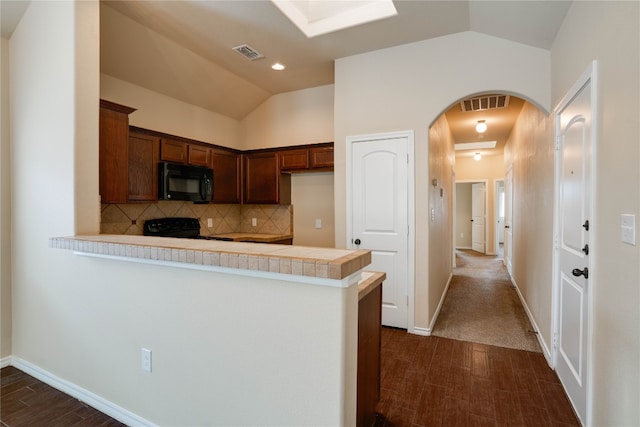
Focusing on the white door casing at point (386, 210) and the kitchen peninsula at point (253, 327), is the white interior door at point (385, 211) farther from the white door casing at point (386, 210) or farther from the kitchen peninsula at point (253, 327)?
the kitchen peninsula at point (253, 327)

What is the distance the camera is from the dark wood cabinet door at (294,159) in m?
4.45

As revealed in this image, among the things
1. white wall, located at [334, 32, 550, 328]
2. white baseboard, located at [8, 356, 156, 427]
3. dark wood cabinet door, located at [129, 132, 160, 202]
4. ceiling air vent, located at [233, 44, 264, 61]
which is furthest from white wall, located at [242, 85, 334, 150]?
white baseboard, located at [8, 356, 156, 427]

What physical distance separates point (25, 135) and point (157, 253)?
1930 millimetres

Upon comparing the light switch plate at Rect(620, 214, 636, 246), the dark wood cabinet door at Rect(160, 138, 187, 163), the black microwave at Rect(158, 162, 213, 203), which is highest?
the dark wood cabinet door at Rect(160, 138, 187, 163)

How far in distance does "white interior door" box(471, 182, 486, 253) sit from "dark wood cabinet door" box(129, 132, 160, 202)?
8.37 meters

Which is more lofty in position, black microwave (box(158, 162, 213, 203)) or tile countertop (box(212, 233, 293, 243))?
black microwave (box(158, 162, 213, 203))

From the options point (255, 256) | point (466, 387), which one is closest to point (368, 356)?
point (255, 256)

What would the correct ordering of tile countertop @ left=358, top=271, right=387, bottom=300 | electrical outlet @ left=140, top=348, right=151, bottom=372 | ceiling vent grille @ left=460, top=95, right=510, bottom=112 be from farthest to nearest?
ceiling vent grille @ left=460, top=95, right=510, bottom=112 → electrical outlet @ left=140, top=348, right=151, bottom=372 → tile countertop @ left=358, top=271, right=387, bottom=300

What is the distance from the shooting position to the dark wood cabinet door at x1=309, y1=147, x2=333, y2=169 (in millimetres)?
4289

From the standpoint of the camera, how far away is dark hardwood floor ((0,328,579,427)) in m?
1.97

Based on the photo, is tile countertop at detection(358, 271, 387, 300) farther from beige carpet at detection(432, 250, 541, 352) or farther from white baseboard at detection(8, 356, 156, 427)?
beige carpet at detection(432, 250, 541, 352)

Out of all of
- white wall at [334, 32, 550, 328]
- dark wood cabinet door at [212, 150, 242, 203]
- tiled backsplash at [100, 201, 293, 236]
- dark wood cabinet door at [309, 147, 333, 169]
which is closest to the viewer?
white wall at [334, 32, 550, 328]

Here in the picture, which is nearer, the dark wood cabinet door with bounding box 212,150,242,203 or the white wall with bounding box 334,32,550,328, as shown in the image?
the white wall with bounding box 334,32,550,328

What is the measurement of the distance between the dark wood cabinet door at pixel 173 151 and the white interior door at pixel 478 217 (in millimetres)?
8001
